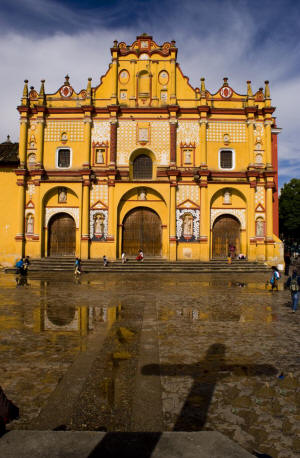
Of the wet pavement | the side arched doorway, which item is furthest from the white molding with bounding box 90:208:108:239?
the wet pavement

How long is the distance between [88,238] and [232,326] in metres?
18.1

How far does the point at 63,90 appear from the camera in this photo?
2622 centimetres

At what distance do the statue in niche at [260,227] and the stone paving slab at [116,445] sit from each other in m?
23.4

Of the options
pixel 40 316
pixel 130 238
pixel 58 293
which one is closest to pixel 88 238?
pixel 130 238

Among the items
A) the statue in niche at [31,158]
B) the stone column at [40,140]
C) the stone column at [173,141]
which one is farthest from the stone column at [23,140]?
the stone column at [173,141]

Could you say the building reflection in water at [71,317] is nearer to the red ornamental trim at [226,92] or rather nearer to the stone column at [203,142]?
the stone column at [203,142]

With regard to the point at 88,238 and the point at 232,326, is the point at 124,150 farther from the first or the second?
the point at 232,326

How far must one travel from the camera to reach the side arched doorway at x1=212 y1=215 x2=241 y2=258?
25.1m

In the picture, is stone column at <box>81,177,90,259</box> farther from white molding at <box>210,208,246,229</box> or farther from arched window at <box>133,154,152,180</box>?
white molding at <box>210,208,246,229</box>

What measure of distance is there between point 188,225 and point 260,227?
5.47m

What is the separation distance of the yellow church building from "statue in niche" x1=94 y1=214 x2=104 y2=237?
0.25 feet

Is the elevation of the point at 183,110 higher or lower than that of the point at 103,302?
higher

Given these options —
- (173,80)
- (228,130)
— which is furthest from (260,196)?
(173,80)

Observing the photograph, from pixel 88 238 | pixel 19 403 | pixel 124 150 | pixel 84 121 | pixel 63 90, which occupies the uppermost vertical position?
pixel 63 90
